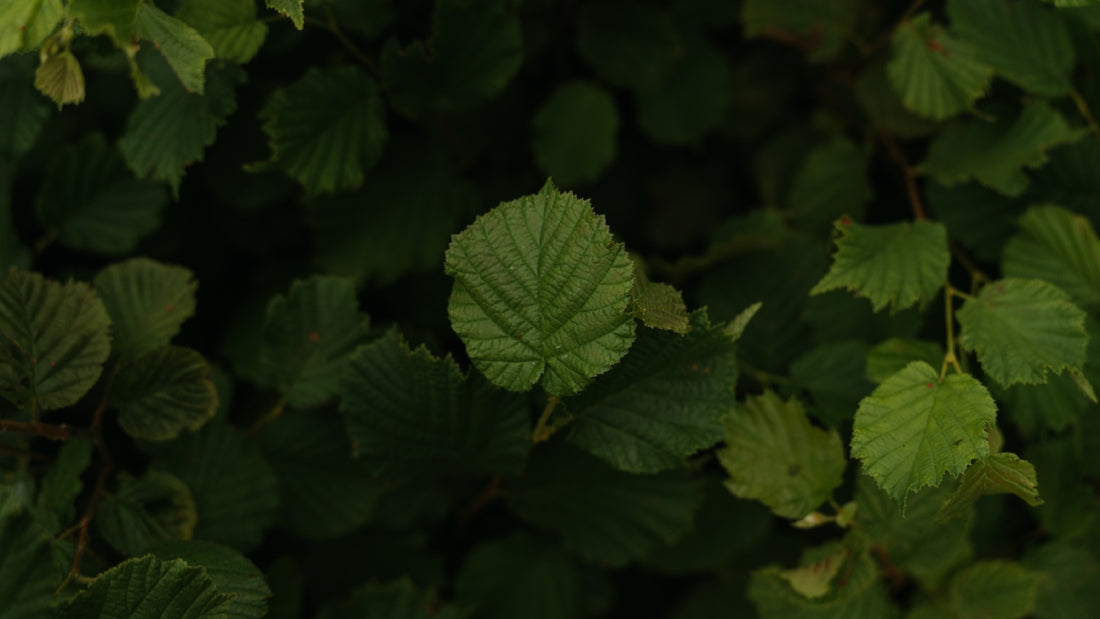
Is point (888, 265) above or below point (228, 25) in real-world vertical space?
below

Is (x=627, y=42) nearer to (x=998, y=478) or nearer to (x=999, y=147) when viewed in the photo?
(x=999, y=147)

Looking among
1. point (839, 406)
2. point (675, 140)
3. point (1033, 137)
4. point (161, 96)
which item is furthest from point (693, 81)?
point (161, 96)

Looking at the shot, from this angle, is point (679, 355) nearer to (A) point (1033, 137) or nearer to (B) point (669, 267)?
(B) point (669, 267)

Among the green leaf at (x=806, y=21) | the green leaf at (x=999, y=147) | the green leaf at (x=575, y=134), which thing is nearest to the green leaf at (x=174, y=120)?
the green leaf at (x=575, y=134)

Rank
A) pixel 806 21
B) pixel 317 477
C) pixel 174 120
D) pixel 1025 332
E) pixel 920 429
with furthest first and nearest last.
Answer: pixel 806 21, pixel 317 477, pixel 174 120, pixel 1025 332, pixel 920 429

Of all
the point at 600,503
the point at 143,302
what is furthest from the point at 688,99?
the point at 143,302

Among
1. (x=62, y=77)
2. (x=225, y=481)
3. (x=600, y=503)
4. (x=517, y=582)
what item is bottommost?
(x=517, y=582)

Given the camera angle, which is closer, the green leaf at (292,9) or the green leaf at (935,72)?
the green leaf at (292,9)

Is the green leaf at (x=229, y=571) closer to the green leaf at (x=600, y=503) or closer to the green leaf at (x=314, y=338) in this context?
the green leaf at (x=314, y=338)
